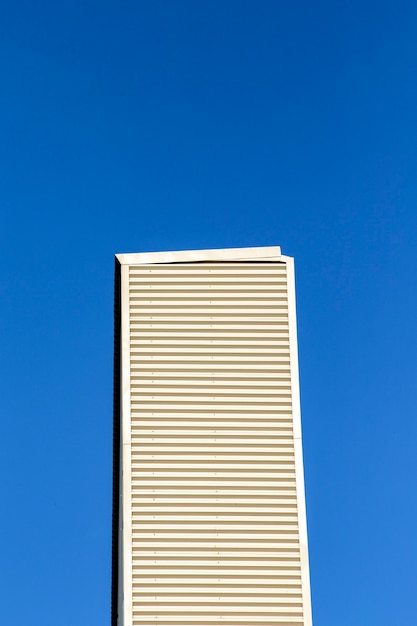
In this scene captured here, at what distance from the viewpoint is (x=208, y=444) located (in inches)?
430

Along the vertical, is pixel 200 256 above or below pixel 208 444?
above

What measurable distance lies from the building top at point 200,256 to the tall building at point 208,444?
0.01 metres

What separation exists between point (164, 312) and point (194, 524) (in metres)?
2.24

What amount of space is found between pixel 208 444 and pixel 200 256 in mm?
2039

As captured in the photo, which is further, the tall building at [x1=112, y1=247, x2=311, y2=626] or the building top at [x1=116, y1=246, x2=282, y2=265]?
the building top at [x1=116, y1=246, x2=282, y2=265]

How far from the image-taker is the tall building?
10.4m

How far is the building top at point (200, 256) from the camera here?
11.6 m

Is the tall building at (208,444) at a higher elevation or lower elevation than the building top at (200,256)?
lower

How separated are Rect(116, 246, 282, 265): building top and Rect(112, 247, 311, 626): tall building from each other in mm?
13

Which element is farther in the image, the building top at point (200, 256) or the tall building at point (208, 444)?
the building top at point (200, 256)

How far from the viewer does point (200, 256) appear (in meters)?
11.6

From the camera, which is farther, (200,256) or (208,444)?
(200,256)

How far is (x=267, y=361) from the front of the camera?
37.0 feet
